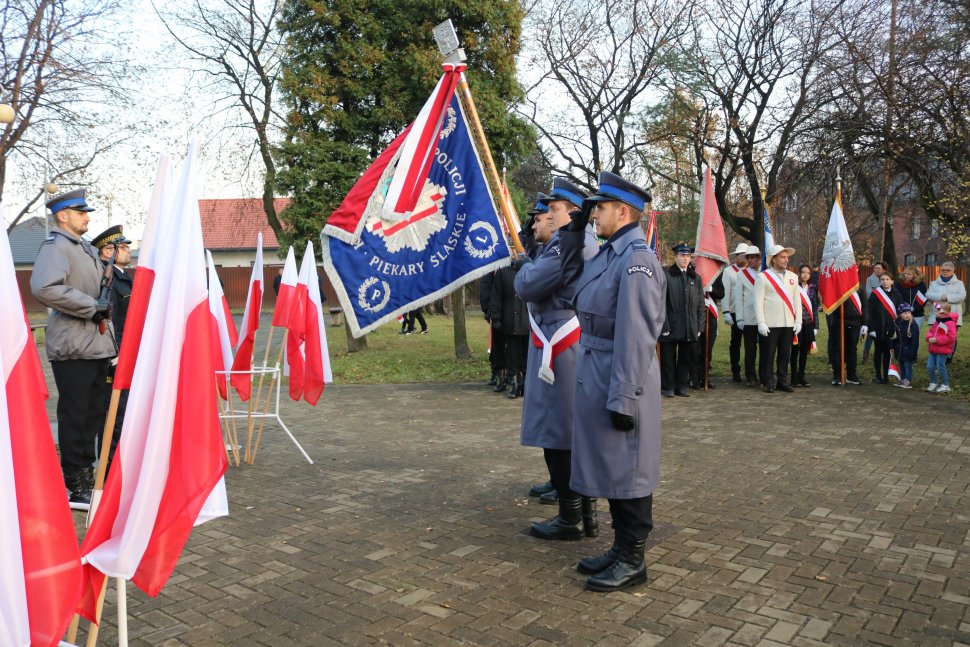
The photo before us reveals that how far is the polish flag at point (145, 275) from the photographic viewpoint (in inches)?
114

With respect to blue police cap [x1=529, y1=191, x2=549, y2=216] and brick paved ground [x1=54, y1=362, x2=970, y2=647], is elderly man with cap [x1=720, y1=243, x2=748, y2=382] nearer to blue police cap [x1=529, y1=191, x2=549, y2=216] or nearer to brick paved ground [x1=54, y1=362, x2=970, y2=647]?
brick paved ground [x1=54, y1=362, x2=970, y2=647]

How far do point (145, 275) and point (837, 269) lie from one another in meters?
11.5

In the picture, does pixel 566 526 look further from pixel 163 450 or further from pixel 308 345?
pixel 308 345

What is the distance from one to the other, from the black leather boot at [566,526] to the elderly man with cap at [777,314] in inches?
278

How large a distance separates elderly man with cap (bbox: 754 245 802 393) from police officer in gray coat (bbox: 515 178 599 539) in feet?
22.9

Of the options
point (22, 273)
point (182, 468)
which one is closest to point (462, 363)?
point (182, 468)

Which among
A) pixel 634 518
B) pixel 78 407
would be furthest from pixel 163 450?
pixel 78 407

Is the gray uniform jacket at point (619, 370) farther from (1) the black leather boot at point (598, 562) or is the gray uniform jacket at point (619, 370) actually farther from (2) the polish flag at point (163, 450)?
(2) the polish flag at point (163, 450)

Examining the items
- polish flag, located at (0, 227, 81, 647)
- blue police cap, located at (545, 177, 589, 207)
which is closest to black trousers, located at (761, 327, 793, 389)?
blue police cap, located at (545, 177, 589, 207)

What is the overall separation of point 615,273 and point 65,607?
2887 millimetres

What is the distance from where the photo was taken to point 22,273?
149 ft

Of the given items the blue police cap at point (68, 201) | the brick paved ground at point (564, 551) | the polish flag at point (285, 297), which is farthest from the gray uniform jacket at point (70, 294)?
the brick paved ground at point (564, 551)

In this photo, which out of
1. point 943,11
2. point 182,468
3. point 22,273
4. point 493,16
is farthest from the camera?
point 22,273

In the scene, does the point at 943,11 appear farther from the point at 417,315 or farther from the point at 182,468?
the point at 417,315
